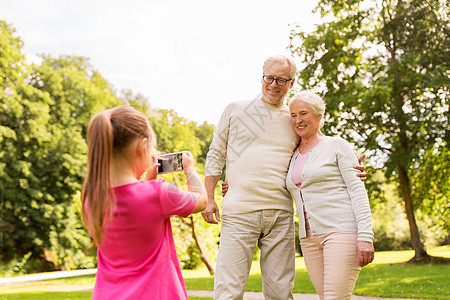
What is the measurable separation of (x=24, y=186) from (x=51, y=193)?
2.00m

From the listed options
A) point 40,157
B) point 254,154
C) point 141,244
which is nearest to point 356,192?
point 254,154

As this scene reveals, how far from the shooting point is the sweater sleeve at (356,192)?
9.26ft

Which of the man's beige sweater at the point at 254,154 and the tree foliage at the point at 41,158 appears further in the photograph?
the tree foliage at the point at 41,158

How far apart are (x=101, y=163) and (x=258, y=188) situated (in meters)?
1.53

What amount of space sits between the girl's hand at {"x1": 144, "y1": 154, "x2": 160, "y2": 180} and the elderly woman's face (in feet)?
4.65

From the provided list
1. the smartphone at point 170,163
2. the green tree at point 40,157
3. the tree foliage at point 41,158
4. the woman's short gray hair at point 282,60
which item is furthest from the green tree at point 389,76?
the green tree at point 40,157

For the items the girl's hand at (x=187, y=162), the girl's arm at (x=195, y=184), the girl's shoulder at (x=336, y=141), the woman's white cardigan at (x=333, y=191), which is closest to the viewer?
the girl's arm at (x=195, y=184)

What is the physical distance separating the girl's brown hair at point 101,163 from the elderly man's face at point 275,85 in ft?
5.35

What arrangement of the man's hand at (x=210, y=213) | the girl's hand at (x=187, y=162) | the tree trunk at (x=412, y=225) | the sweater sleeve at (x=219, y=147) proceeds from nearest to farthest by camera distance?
the girl's hand at (x=187, y=162) → the man's hand at (x=210, y=213) → the sweater sleeve at (x=219, y=147) → the tree trunk at (x=412, y=225)

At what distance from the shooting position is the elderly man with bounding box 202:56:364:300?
3.05 metres

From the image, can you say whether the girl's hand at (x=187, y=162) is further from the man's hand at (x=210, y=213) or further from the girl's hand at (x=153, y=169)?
the man's hand at (x=210, y=213)

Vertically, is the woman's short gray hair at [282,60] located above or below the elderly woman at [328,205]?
above

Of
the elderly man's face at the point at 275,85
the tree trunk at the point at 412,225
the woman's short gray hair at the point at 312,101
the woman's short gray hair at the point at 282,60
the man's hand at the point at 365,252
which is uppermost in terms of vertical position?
the woman's short gray hair at the point at 282,60

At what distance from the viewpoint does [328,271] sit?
9.44 ft
